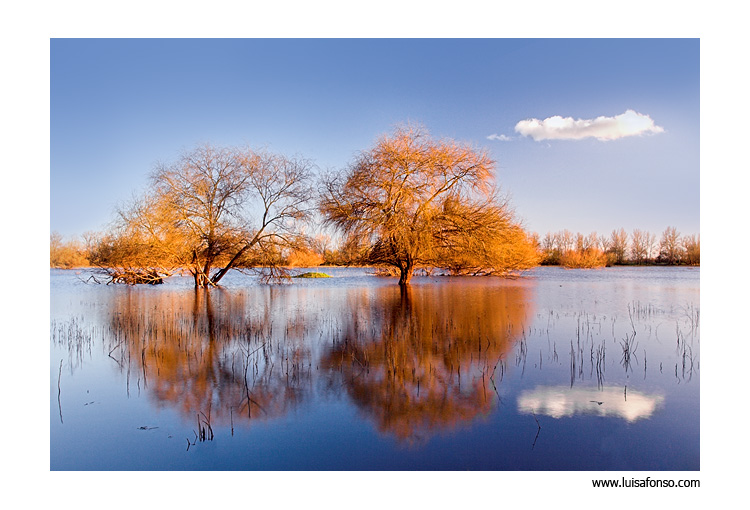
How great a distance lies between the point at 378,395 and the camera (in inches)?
189

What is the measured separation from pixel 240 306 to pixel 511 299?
7825mm

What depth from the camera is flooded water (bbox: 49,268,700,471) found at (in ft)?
12.3

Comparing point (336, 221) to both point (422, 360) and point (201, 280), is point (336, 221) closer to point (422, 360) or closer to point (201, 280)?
point (201, 280)

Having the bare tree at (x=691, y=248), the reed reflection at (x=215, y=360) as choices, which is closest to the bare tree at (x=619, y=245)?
the bare tree at (x=691, y=248)

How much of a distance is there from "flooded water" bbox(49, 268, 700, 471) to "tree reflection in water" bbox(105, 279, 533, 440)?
30 mm

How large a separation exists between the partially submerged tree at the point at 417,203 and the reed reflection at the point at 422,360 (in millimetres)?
5819

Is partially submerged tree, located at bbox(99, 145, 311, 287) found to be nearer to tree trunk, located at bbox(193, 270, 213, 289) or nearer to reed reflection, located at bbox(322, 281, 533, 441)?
tree trunk, located at bbox(193, 270, 213, 289)

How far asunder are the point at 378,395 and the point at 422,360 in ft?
5.04

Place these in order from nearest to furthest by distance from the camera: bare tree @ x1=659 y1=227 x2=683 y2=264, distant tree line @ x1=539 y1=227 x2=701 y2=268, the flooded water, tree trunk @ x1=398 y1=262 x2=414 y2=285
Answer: the flooded water, bare tree @ x1=659 y1=227 x2=683 y2=264, distant tree line @ x1=539 y1=227 x2=701 y2=268, tree trunk @ x1=398 y1=262 x2=414 y2=285

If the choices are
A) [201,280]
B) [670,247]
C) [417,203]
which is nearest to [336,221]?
[417,203]

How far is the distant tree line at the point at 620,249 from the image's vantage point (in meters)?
11.4

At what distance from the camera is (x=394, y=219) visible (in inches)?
656

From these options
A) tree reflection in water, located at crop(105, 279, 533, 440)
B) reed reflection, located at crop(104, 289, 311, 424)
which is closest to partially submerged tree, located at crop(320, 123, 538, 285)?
tree reflection in water, located at crop(105, 279, 533, 440)
